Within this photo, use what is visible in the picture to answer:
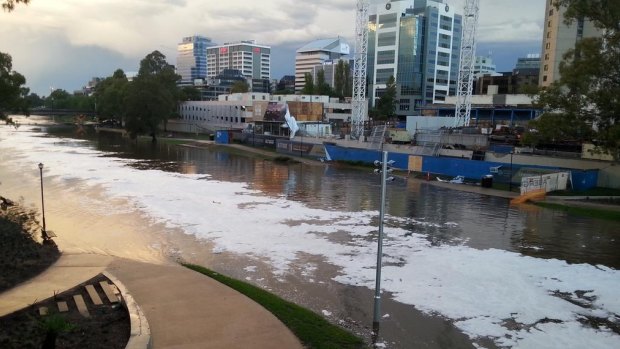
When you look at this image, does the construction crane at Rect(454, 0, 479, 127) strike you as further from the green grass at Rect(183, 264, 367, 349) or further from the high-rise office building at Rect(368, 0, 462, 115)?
the high-rise office building at Rect(368, 0, 462, 115)

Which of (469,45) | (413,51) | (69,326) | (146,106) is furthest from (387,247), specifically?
(413,51)

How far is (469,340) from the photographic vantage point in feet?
37.9

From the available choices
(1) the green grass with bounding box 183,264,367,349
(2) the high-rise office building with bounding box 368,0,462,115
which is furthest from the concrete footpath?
(2) the high-rise office building with bounding box 368,0,462,115

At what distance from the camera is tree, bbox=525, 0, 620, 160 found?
30234mm

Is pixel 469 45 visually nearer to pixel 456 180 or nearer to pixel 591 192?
pixel 456 180

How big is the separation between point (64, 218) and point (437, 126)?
219 ft

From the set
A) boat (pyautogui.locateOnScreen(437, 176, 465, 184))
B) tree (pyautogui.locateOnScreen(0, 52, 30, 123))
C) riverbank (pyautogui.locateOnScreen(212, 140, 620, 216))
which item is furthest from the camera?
boat (pyautogui.locateOnScreen(437, 176, 465, 184))

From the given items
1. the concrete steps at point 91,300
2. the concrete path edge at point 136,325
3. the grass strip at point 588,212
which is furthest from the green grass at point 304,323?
the grass strip at point 588,212

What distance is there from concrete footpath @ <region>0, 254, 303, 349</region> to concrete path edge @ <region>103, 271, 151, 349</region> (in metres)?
0.18

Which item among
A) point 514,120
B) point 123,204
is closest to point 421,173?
point 123,204

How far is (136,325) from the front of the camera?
10.5 m

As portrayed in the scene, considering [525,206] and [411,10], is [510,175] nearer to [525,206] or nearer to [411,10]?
[525,206]

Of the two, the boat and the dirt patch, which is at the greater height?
the dirt patch

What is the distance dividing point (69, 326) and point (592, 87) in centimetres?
3342
